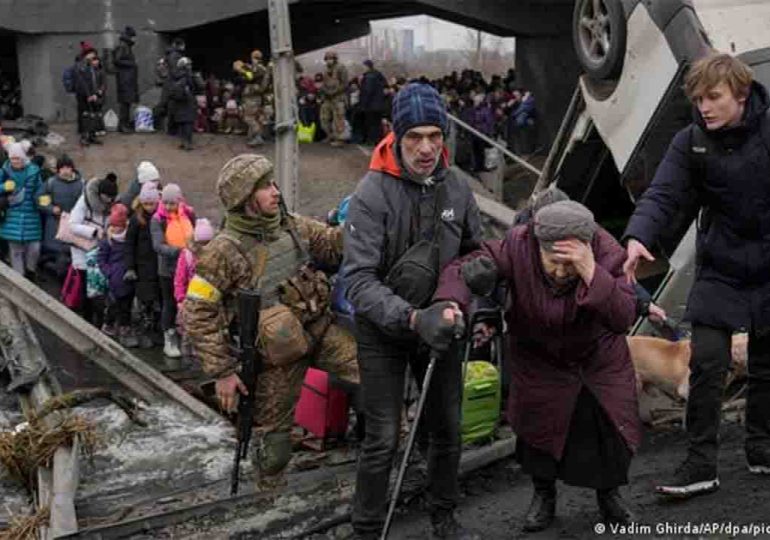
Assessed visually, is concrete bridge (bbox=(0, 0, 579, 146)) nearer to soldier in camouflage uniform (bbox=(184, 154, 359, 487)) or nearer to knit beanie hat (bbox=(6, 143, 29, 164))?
knit beanie hat (bbox=(6, 143, 29, 164))

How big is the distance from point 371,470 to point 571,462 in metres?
0.78

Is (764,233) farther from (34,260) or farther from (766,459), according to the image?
(34,260)

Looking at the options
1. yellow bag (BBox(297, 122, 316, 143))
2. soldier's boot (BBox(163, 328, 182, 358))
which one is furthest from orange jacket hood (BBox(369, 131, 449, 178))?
yellow bag (BBox(297, 122, 316, 143))

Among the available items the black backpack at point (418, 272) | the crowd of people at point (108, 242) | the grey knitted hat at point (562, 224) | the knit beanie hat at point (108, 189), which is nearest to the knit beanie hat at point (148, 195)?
the crowd of people at point (108, 242)

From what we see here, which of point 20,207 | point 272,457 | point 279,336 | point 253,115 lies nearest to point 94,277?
point 20,207

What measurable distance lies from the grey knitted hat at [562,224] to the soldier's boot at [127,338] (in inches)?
→ 244

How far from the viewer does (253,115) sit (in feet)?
54.6

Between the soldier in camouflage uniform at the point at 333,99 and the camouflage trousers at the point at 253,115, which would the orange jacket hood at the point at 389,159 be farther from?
the soldier in camouflage uniform at the point at 333,99

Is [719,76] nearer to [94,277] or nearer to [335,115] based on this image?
[94,277]

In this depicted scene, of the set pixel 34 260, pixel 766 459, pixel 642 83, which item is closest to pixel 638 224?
pixel 766 459

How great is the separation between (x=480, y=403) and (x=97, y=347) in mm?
3370

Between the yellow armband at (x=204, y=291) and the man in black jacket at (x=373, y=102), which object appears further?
the man in black jacket at (x=373, y=102)

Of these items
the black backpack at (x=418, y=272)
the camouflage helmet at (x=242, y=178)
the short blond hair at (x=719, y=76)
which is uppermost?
the short blond hair at (x=719, y=76)

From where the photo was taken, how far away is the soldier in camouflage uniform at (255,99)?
1664 centimetres
